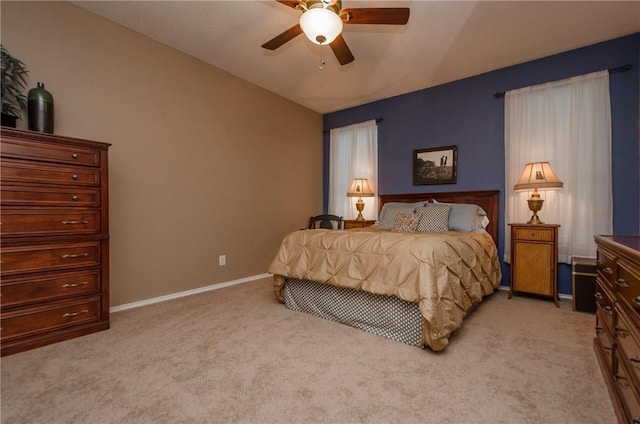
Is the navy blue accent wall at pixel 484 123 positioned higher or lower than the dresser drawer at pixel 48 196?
higher

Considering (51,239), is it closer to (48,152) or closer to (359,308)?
(48,152)

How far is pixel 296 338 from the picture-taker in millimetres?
2139

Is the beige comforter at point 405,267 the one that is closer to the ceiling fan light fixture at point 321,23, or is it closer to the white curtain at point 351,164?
the ceiling fan light fixture at point 321,23

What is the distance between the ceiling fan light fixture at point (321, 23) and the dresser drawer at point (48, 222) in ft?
6.91

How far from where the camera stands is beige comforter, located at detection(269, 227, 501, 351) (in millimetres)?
1889

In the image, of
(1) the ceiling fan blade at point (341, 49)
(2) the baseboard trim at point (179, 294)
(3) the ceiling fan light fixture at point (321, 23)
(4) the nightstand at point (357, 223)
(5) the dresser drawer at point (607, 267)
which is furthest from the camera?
(4) the nightstand at point (357, 223)

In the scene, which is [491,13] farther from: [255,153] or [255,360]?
[255,360]

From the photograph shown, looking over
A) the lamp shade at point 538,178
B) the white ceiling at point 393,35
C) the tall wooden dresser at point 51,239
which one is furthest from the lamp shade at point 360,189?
the tall wooden dresser at point 51,239

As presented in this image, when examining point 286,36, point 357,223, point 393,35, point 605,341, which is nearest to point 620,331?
point 605,341

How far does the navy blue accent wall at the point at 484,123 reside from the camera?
2.84m

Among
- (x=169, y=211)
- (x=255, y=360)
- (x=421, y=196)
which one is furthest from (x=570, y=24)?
(x=169, y=211)

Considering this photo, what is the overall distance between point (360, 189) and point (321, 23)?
279cm

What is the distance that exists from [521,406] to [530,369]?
42cm

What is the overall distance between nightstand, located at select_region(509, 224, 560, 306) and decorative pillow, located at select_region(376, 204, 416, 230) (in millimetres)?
1131
